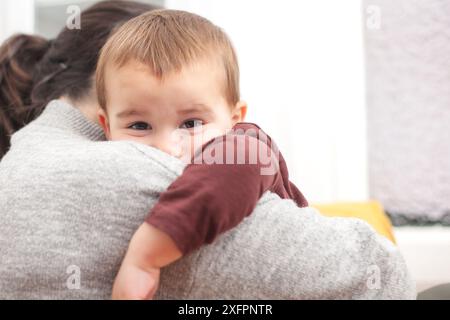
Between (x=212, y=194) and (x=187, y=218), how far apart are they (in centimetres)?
4

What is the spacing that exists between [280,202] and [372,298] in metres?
0.18

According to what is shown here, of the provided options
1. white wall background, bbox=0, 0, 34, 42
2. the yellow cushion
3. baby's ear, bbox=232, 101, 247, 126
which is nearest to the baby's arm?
baby's ear, bbox=232, 101, 247, 126

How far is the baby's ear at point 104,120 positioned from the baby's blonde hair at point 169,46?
16mm

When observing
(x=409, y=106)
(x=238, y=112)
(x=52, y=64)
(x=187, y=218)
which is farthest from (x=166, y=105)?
(x=409, y=106)

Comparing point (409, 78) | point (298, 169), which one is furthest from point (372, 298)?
point (409, 78)

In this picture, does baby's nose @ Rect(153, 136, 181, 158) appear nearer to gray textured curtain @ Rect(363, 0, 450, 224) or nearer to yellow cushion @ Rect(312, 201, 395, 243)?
yellow cushion @ Rect(312, 201, 395, 243)

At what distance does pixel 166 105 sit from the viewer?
0.86 m

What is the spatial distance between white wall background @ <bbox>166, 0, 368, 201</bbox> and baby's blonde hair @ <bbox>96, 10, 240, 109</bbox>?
32.2 inches

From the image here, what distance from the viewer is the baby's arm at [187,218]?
1.98 ft

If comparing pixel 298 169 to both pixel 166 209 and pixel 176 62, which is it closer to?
pixel 176 62

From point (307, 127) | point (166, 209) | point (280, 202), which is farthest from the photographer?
point (307, 127)

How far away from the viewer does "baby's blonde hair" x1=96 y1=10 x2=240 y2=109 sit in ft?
2.83

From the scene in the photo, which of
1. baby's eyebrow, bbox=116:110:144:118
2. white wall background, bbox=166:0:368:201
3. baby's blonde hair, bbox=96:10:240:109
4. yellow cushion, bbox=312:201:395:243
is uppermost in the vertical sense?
baby's blonde hair, bbox=96:10:240:109
